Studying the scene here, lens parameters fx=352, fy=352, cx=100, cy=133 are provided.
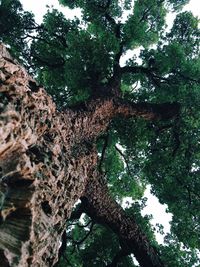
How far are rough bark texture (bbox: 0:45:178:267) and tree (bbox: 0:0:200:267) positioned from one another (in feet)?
0.06

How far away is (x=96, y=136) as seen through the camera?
9883 mm

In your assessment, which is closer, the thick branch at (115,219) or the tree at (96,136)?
the tree at (96,136)

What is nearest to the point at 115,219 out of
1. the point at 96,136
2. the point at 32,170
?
the point at 96,136

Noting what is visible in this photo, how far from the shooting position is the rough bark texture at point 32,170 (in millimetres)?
4516

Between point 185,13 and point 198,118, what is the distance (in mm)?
5425

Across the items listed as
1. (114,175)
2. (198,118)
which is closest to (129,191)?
(114,175)

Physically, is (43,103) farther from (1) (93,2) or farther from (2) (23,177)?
(1) (93,2)

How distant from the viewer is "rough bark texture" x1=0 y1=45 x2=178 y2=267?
4.52 meters

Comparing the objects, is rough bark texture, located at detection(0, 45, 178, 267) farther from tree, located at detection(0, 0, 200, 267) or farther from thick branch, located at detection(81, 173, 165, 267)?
thick branch, located at detection(81, 173, 165, 267)

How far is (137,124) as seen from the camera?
1368 centimetres

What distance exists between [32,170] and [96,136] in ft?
15.9

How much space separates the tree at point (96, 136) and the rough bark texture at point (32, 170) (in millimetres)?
Result: 19

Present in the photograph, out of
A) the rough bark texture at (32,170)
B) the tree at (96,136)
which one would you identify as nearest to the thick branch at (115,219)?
the tree at (96,136)

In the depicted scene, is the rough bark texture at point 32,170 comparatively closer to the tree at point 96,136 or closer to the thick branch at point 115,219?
the tree at point 96,136
